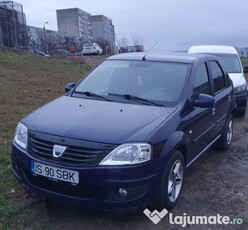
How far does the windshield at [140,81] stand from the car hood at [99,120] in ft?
0.96

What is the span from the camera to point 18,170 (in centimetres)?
338

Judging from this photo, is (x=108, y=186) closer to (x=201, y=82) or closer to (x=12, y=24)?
(x=201, y=82)

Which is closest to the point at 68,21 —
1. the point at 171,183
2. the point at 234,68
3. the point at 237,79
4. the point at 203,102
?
the point at 234,68

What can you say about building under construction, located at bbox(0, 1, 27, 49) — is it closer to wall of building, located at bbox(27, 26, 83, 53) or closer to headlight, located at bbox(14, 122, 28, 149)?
wall of building, located at bbox(27, 26, 83, 53)

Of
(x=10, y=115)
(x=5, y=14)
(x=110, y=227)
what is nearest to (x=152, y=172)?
(x=110, y=227)

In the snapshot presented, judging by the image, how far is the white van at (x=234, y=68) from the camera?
784 centimetres

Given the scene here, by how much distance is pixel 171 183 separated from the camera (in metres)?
3.45

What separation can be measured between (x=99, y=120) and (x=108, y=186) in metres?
0.72

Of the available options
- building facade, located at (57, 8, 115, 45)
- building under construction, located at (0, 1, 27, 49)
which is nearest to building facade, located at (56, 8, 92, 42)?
building facade, located at (57, 8, 115, 45)

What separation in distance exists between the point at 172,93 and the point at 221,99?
1470 mm

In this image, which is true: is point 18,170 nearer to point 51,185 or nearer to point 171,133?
point 51,185

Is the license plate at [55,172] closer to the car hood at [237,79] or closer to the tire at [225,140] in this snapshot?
the tire at [225,140]

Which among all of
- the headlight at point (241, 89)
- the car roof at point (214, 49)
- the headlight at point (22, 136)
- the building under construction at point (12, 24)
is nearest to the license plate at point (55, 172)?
the headlight at point (22, 136)

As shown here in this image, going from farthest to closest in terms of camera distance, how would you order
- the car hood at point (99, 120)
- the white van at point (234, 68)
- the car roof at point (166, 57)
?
the white van at point (234, 68), the car roof at point (166, 57), the car hood at point (99, 120)
